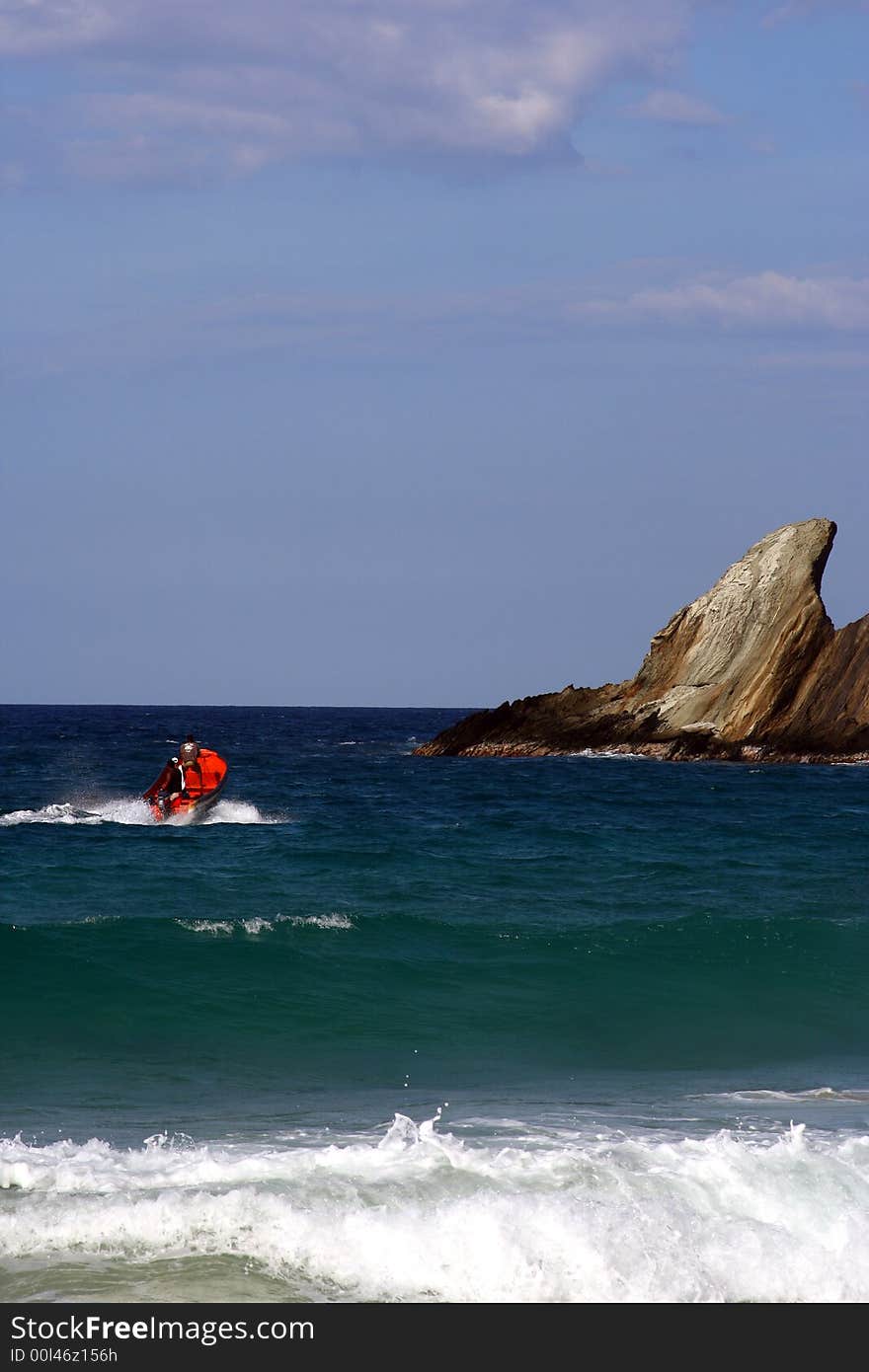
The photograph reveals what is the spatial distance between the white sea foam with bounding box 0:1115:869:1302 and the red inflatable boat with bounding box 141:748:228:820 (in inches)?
886

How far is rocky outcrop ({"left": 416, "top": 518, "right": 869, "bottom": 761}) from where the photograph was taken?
5612cm

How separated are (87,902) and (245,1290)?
12.7m

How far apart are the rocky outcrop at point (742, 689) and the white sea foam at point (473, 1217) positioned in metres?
47.7

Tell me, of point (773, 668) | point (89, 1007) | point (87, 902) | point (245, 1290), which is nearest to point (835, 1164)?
point (245, 1290)

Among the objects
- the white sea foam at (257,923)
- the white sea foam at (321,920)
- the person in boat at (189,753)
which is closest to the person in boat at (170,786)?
the person in boat at (189,753)

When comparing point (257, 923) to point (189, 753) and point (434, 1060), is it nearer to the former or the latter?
point (434, 1060)

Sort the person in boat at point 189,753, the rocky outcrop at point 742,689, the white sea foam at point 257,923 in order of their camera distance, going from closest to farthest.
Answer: the white sea foam at point 257,923 < the person in boat at point 189,753 < the rocky outcrop at point 742,689

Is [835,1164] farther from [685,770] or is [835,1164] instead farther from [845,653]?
[845,653]

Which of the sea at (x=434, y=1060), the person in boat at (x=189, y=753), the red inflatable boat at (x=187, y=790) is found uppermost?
the person in boat at (x=189, y=753)

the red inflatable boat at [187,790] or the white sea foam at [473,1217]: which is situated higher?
the red inflatable boat at [187,790]

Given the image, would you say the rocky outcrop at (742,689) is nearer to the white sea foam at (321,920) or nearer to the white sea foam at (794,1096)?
the white sea foam at (321,920)

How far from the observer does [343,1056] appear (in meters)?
12.8

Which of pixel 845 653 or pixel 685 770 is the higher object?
pixel 845 653

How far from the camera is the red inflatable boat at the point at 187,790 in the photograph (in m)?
31.0
